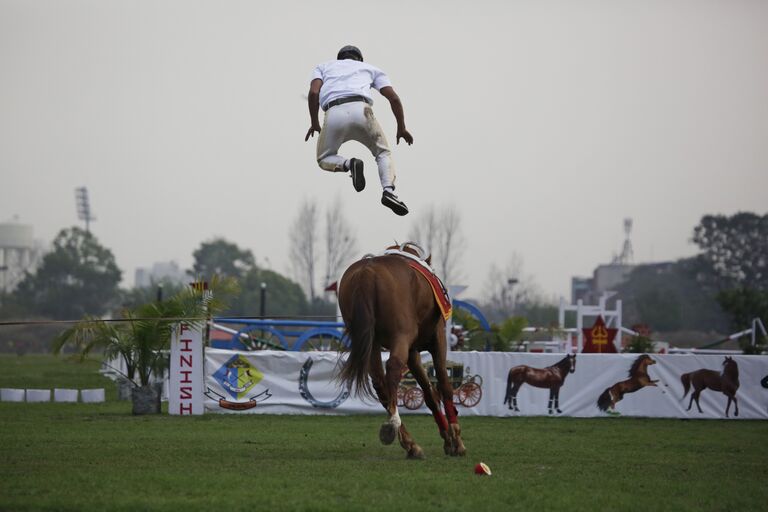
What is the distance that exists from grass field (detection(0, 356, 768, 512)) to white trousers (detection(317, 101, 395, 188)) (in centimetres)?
325

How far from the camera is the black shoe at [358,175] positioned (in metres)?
11.9

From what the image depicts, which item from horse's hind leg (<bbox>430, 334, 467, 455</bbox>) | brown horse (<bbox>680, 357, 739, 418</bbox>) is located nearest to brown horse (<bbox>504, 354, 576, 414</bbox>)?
brown horse (<bbox>680, 357, 739, 418</bbox>)

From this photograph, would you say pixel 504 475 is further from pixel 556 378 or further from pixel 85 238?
pixel 85 238

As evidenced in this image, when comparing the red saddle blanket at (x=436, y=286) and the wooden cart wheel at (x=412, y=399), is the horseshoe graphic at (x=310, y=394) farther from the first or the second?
the red saddle blanket at (x=436, y=286)

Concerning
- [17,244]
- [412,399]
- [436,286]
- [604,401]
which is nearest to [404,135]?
[436,286]

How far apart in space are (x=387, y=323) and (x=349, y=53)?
3.13 meters

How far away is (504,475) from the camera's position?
35.0 feet

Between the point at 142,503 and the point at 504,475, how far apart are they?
3794 millimetres

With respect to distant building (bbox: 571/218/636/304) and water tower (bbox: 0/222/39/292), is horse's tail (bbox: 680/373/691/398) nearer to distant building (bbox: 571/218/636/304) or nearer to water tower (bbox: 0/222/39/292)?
distant building (bbox: 571/218/636/304)

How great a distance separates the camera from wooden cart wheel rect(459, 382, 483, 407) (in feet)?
72.0

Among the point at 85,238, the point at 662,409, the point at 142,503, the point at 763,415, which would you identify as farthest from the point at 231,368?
the point at 85,238

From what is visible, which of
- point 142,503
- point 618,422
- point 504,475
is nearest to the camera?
point 142,503

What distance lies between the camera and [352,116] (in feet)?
39.4

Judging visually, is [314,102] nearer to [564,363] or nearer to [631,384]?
[564,363]
